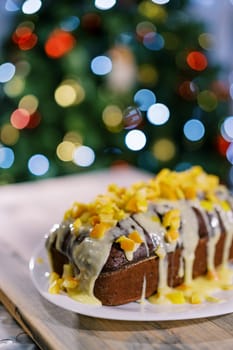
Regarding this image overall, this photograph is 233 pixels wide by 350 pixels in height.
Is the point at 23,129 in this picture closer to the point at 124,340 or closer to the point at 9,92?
the point at 9,92

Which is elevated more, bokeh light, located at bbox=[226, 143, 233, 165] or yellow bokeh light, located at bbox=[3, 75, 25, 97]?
yellow bokeh light, located at bbox=[3, 75, 25, 97]

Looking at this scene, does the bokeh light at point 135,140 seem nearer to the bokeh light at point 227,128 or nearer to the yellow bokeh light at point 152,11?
the bokeh light at point 227,128

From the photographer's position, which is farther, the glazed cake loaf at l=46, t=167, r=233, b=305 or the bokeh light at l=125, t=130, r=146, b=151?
the bokeh light at l=125, t=130, r=146, b=151

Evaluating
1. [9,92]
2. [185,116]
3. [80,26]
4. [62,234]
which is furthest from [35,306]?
[185,116]

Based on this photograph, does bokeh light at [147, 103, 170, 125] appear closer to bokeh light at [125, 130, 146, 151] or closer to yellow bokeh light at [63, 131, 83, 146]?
bokeh light at [125, 130, 146, 151]

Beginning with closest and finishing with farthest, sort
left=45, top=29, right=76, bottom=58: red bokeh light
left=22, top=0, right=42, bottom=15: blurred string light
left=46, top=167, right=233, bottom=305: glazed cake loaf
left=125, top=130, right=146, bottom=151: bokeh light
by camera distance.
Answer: left=46, top=167, right=233, bottom=305: glazed cake loaf → left=22, top=0, right=42, bottom=15: blurred string light → left=45, top=29, right=76, bottom=58: red bokeh light → left=125, top=130, right=146, bottom=151: bokeh light

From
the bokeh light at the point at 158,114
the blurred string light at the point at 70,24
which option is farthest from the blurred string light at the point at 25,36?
the bokeh light at the point at 158,114

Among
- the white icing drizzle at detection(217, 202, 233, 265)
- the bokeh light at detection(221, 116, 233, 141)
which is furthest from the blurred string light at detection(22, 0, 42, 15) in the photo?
the white icing drizzle at detection(217, 202, 233, 265)

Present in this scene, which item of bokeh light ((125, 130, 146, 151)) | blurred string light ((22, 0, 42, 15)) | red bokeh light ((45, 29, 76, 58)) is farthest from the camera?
bokeh light ((125, 130, 146, 151))
